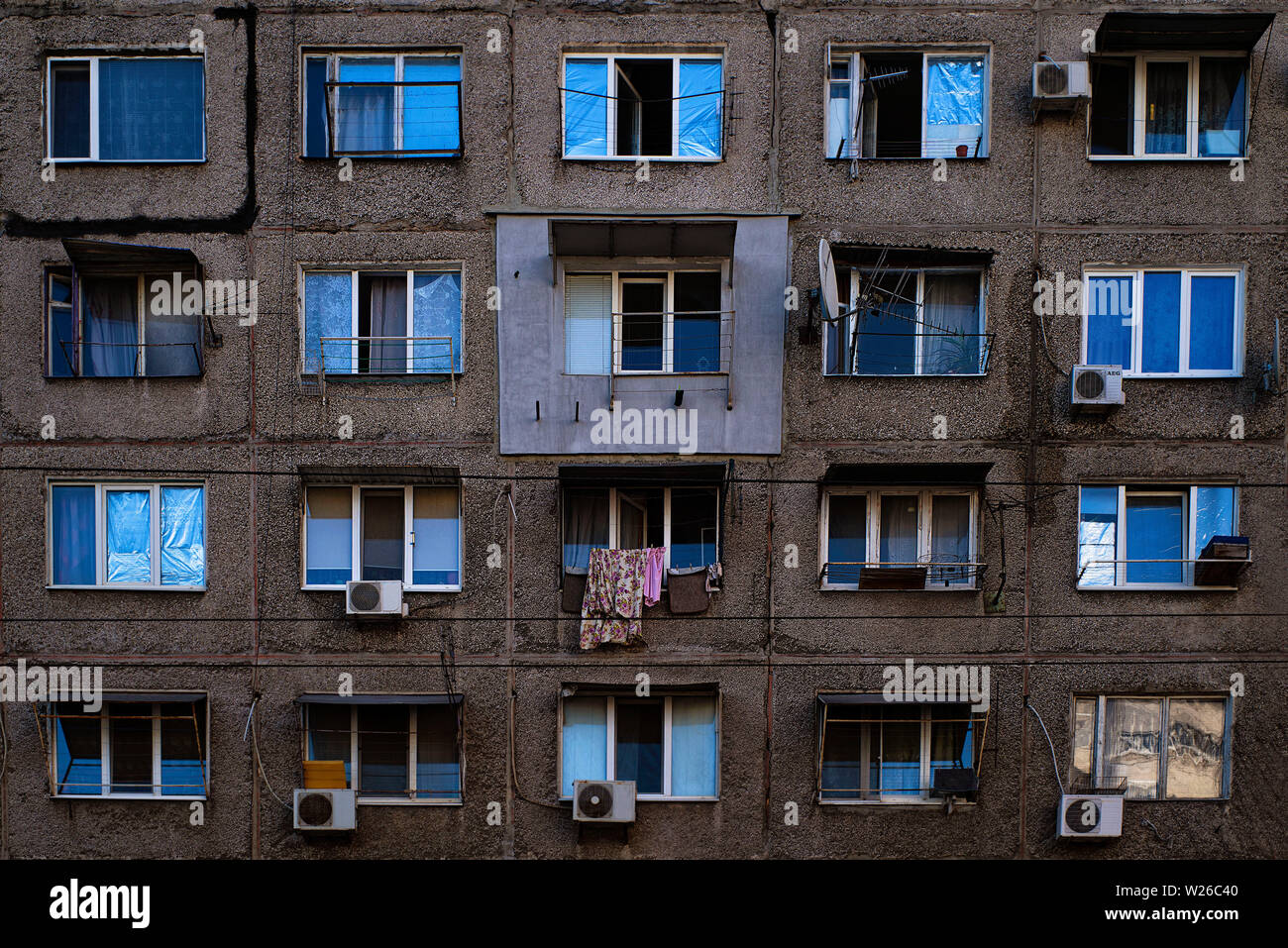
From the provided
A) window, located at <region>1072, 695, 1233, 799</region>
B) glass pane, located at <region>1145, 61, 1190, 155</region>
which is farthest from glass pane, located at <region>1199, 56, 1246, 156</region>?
window, located at <region>1072, 695, 1233, 799</region>

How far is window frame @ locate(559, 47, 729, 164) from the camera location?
37.2 ft

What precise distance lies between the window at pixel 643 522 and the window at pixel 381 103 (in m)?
4.59

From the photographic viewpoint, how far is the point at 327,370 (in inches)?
449

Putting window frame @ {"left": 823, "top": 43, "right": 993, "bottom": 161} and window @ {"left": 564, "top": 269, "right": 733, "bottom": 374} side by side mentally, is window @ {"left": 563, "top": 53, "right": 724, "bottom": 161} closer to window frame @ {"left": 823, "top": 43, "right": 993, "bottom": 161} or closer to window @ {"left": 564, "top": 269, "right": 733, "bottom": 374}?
window frame @ {"left": 823, "top": 43, "right": 993, "bottom": 161}

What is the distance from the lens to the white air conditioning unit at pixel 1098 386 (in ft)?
35.3

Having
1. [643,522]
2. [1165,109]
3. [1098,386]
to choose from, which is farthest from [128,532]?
[1165,109]

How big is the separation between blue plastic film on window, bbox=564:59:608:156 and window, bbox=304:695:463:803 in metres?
6.88

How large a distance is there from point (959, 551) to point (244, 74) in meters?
10.2

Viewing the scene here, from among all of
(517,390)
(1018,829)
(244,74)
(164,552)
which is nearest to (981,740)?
(1018,829)

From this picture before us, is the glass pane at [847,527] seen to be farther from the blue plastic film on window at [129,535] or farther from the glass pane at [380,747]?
the blue plastic film on window at [129,535]

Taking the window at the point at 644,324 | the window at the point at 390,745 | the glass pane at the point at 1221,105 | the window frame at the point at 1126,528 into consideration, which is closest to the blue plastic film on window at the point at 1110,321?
the window frame at the point at 1126,528

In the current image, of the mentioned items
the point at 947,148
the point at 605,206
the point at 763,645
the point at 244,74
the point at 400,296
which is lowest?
the point at 763,645
